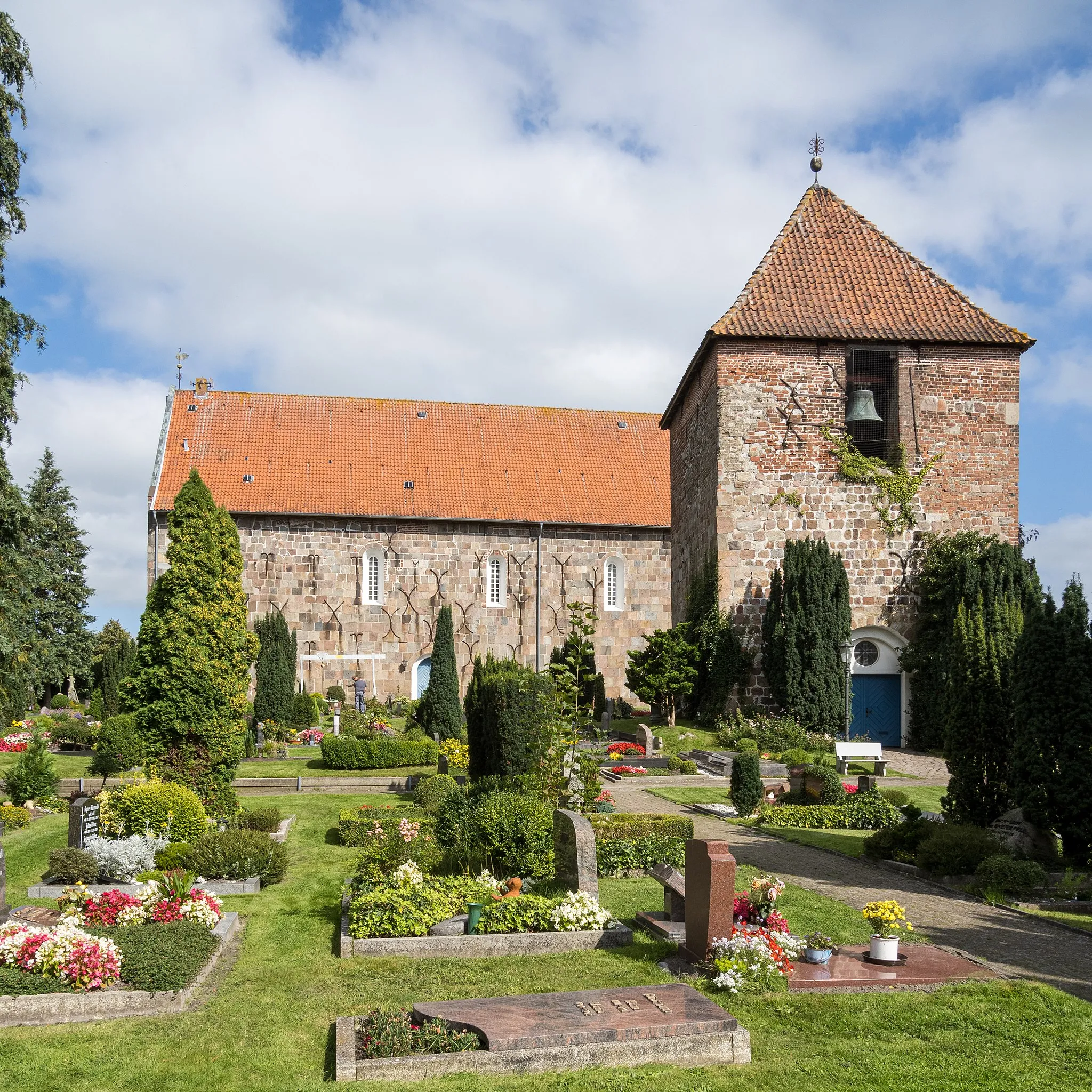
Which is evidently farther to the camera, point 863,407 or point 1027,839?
point 863,407

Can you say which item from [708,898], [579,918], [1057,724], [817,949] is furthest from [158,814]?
[1057,724]

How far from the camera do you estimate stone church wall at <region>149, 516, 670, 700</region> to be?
109 ft

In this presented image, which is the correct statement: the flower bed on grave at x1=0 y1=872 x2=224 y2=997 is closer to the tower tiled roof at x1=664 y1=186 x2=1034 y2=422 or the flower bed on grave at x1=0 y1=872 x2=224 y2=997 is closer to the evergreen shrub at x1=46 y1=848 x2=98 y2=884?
the evergreen shrub at x1=46 y1=848 x2=98 y2=884

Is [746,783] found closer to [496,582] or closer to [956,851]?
[956,851]

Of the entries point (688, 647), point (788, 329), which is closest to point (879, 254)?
point (788, 329)

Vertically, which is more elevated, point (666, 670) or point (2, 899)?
point (666, 670)

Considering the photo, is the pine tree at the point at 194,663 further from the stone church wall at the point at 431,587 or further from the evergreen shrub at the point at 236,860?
the stone church wall at the point at 431,587

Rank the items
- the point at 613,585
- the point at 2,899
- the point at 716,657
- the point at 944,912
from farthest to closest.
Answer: the point at 613,585
the point at 716,657
the point at 944,912
the point at 2,899

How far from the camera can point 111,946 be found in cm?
727

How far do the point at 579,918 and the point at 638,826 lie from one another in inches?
150

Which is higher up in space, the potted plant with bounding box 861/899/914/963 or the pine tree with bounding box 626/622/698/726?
the pine tree with bounding box 626/622/698/726

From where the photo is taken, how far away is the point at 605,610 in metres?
35.3

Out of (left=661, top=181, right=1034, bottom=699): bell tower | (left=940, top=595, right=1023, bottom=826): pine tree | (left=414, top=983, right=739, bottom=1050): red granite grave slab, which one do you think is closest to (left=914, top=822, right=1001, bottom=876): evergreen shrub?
(left=940, top=595, right=1023, bottom=826): pine tree

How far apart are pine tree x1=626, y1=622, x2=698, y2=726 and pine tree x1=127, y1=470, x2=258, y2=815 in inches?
496
